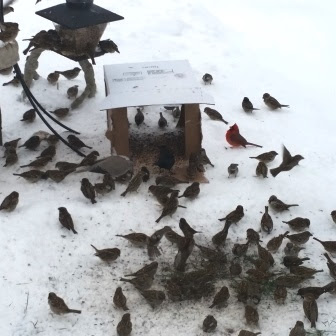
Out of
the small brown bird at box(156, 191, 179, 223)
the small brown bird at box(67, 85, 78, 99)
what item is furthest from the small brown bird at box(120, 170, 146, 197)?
the small brown bird at box(67, 85, 78, 99)

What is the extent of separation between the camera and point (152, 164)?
7348mm

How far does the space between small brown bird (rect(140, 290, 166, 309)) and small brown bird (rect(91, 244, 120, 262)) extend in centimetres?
55

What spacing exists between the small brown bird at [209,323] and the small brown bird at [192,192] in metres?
1.78

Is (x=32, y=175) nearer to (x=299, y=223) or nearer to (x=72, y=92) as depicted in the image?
(x=72, y=92)

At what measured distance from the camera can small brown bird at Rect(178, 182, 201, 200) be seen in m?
6.66

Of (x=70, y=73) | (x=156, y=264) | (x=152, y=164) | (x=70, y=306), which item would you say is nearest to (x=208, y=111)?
(x=152, y=164)

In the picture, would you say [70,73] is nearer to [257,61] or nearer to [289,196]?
[257,61]

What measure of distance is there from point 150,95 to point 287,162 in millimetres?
1754

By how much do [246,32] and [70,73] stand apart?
383 centimetres

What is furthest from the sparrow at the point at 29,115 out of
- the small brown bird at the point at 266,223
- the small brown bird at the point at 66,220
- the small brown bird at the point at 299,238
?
the small brown bird at the point at 299,238

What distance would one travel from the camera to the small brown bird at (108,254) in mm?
5758

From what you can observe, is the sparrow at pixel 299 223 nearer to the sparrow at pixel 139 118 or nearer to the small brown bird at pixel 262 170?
the small brown bird at pixel 262 170

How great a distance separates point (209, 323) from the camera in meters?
5.11

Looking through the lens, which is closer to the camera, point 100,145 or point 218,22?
point 100,145
